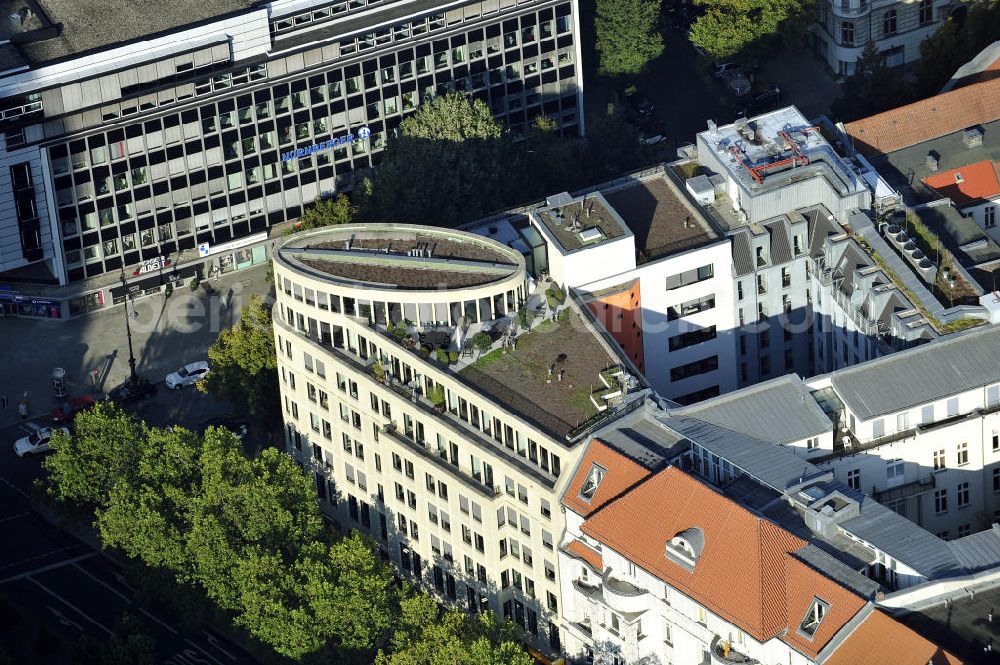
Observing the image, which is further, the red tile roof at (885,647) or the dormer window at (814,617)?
the dormer window at (814,617)

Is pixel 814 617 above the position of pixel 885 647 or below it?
above

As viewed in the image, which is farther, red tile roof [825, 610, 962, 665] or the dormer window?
the dormer window

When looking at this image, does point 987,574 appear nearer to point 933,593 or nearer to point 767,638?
point 933,593

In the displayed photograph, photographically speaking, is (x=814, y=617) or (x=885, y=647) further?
(x=814, y=617)

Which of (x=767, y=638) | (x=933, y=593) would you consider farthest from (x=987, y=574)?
(x=767, y=638)
